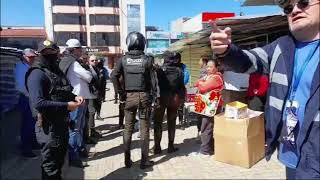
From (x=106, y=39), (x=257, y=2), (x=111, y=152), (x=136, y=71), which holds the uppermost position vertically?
(x=106, y=39)

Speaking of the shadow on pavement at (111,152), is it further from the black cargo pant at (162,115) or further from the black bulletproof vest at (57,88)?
the black bulletproof vest at (57,88)

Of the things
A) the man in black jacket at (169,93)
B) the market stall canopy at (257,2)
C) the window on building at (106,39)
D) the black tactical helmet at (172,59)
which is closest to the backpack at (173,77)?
the man in black jacket at (169,93)

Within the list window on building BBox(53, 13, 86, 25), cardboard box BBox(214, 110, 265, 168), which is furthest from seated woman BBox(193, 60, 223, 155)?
→ window on building BBox(53, 13, 86, 25)

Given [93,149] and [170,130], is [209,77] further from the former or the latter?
[93,149]

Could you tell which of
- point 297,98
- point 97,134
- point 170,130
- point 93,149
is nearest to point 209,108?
point 170,130

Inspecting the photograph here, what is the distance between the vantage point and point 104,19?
190ft

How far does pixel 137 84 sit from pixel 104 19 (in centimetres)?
5410

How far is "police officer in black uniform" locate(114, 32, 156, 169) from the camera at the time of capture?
537 centimetres

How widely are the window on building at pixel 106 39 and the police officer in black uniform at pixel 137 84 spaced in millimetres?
53093

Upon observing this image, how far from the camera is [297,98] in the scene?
7.00 ft

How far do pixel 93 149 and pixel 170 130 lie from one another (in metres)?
1.45

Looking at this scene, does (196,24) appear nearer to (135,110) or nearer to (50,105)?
(135,110)

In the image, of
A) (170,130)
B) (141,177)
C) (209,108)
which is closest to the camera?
(141,177)

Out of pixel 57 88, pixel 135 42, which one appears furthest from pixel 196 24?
pixel 57 88
